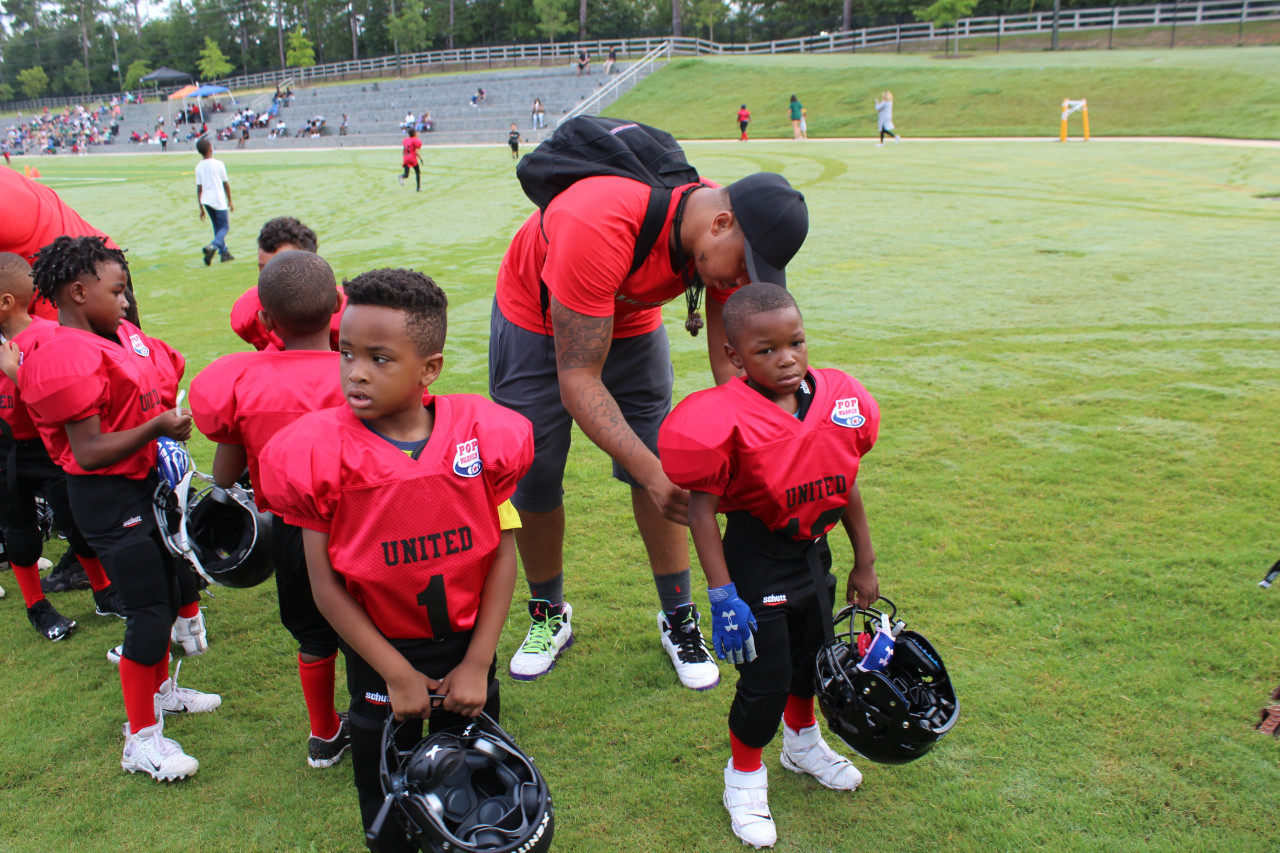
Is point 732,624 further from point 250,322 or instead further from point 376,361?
point 250,322

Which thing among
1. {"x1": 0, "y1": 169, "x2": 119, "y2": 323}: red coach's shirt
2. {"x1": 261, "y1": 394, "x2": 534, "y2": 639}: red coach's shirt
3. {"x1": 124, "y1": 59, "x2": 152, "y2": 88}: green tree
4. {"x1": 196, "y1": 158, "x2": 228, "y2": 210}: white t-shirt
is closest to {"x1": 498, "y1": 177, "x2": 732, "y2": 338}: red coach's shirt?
{"x1": 261, "y1": 394, "x2": 534, "y2": 639}: red coach's shirt

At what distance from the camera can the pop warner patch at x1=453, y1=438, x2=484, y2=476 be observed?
7.18ft

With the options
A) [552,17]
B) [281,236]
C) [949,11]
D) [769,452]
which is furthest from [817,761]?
[552,17]

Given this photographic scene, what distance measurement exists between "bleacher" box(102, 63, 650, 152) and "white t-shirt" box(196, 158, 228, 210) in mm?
21101

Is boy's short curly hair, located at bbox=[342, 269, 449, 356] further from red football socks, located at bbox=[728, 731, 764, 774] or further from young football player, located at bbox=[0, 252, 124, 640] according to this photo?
young football player, located at bbox=[0, 252, 124, 640]

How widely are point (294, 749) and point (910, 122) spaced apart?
3025 cm

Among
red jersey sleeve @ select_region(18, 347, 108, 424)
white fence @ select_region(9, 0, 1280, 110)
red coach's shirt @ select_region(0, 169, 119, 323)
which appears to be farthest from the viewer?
white fence @ select_region(9, 0, 1280, 110)

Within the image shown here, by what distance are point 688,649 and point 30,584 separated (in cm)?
303

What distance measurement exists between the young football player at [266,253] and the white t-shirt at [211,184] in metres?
10.00

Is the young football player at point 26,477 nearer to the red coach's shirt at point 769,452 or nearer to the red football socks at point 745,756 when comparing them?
the red coach's shirt at point 769,452

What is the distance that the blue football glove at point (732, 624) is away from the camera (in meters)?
2.40

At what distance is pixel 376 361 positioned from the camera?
7.03ft

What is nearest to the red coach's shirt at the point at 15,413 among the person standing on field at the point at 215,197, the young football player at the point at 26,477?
the young football player at the point at 26,477

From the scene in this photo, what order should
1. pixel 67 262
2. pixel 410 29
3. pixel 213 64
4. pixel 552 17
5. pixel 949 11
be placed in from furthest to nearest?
1. pixel 213 64
2. pixel 410 29
3. pixel 552 17
4. pixel 949 11
5. pixel 67 262
